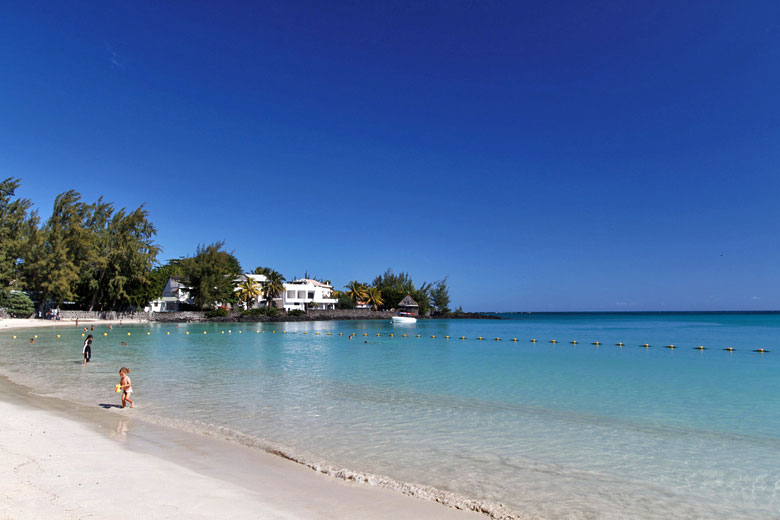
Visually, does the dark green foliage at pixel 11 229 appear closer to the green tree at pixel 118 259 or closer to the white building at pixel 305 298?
the green tree at pixel 118 259

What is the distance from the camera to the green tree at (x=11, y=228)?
46.4 meters

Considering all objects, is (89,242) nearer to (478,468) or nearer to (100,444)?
(100,444)

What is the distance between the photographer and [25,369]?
60.1 feet

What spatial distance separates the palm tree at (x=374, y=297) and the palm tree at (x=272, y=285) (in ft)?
93.0

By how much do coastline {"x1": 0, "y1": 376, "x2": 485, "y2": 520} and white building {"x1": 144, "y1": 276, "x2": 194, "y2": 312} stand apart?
67487 mm

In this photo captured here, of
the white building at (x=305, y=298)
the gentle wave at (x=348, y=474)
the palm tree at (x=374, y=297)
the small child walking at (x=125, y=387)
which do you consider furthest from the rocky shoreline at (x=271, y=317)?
the gentle wave at (x=348, y=474)

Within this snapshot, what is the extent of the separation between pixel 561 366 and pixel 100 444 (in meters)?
21.5

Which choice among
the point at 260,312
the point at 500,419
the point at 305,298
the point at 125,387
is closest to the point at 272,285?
the point at 260,312

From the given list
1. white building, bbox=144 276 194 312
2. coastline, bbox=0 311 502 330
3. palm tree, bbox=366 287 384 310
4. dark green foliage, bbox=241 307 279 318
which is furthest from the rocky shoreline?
palm tree, bbox=366 287 384 310

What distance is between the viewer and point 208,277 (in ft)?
222

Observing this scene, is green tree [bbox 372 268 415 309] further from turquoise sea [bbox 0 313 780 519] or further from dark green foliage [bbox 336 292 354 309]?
turquoise sea [bbox 0 313 780 519]

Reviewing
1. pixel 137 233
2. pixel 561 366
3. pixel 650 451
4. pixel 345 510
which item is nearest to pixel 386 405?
pixel 650 451

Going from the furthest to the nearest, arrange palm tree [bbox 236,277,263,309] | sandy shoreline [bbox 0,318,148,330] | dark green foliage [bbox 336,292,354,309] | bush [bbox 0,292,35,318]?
1. dark green foliage [bbox 336,292,354,309]
2. palm tree [bbox 236,277,263,309]
3. bush [bbox 0,292,35,318]
4. sandy shoreline [bbox 0,318,148,330]

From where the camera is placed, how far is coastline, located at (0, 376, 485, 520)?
17.4ft
